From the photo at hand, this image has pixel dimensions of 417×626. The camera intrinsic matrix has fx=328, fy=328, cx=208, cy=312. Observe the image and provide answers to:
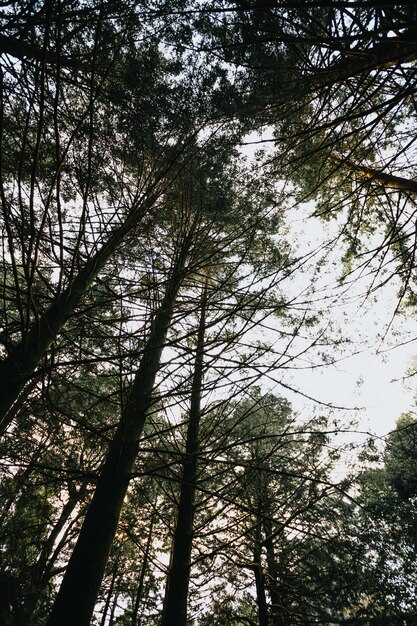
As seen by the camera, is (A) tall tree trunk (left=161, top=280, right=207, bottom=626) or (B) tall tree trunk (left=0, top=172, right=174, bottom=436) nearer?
(B) tall tree trunk (left=0, top=172, right=174, bottom=436)

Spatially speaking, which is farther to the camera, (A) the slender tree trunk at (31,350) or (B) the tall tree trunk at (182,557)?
(B) the tall tree trunk at (182,557)

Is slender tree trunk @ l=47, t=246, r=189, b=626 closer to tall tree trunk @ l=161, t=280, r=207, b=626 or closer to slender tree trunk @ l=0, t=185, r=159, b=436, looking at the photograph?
tall tree trunk @ l=161, t=280, r=207, b=626

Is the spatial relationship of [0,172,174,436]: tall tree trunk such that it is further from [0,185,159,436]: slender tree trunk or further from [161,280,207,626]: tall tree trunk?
[161,280,207,626]: tall tree trunk

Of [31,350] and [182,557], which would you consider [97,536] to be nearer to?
[31,350]

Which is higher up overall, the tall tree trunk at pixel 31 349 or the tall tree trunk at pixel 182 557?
the tall tree trunk at pixel 31 349

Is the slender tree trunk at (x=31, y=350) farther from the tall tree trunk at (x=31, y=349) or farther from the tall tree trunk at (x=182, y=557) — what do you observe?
the tall tree trunk at (x=182, y=557)

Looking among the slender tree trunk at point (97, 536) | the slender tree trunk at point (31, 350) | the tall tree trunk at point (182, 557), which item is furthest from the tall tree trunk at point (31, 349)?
the tall tree trunk at point (182, 557)

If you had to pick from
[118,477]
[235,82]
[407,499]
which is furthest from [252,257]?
[407,499]

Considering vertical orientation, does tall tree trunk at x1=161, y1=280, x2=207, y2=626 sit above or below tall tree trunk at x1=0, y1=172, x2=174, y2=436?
below

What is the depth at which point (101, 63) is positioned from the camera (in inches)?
179

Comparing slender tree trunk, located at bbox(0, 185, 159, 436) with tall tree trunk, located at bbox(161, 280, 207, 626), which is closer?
slender tree trunk, located at bbox(0, 185, 159, 436)

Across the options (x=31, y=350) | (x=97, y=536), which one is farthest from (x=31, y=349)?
(x=97, y=536)

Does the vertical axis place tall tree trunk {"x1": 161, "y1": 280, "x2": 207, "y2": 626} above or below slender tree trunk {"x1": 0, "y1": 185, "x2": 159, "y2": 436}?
below

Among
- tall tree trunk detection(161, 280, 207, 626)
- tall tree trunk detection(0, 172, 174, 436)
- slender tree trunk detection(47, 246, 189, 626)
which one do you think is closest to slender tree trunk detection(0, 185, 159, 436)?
tall tree trunk detection(0, 172, 174, 436)
